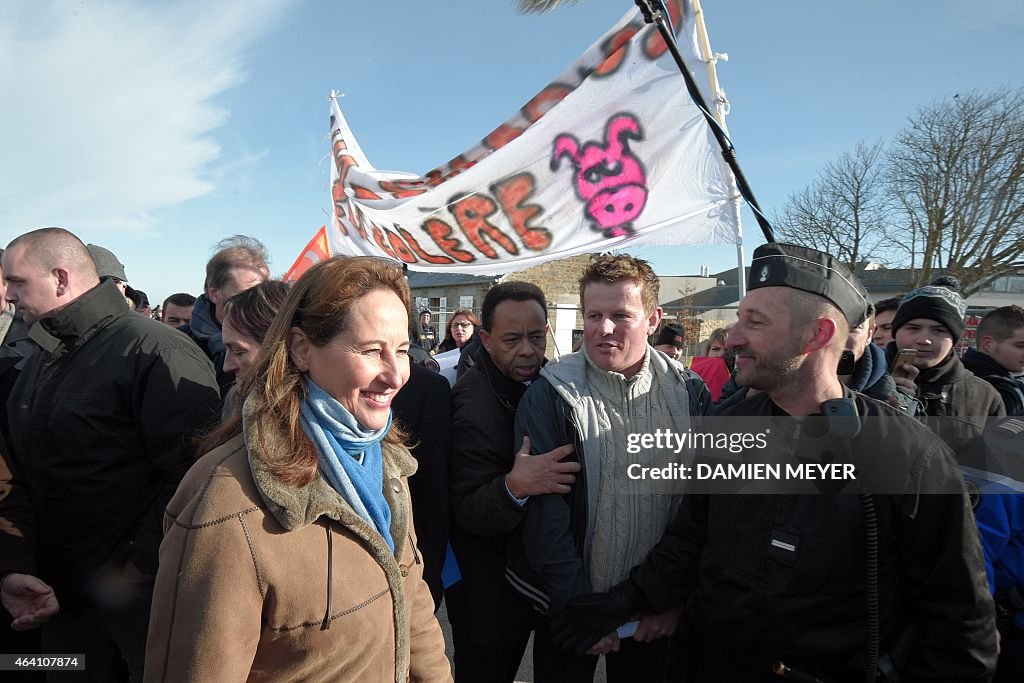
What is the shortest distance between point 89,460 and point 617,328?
220cm

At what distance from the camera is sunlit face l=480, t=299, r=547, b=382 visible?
2.66m

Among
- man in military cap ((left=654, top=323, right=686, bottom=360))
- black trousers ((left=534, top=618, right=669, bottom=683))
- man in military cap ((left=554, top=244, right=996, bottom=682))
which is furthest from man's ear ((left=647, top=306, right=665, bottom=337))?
man in military cap ((left=654, top=323, right=686, bottom=360))

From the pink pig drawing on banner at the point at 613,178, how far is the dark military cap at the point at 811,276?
1376 millimetres

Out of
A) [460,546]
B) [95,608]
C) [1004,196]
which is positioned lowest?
[95,608]

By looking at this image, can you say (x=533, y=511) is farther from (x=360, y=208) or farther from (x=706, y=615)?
(x=360, y=208)

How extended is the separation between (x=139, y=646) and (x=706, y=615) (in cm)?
229

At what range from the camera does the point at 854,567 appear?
68.4 inches

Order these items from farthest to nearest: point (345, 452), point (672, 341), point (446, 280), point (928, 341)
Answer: point (446, 280) → point (672, 341) → point (928, 341) → point (345, 452)

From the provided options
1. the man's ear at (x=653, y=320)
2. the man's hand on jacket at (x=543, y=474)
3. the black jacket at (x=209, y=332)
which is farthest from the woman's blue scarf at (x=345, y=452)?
the black jacket at (x=209, y=332)

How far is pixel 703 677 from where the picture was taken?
6.79 feet

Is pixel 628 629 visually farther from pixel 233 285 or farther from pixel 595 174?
pixel 233 285

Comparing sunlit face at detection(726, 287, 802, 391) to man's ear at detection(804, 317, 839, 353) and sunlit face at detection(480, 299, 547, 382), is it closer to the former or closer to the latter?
man's ear at detection(804, 317, 839, 353)

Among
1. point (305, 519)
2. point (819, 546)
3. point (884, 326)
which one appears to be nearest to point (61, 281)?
point (305, 519)

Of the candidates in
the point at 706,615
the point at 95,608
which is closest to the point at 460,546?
the point at 706,615
